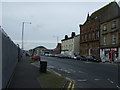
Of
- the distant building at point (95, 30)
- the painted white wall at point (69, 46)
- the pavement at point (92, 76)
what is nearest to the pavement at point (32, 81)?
the pavement at point (92, 76)

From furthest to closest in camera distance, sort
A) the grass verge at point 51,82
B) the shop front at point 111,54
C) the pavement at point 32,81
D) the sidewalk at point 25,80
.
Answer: the shop front at point 111,54 → the grass verge at point 51,82 → the sidewalk at point 25,80 → the pavement at point 32,81

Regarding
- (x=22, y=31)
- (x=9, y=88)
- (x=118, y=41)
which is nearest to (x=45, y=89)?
(x=9, y=88)

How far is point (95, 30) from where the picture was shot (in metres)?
58.8

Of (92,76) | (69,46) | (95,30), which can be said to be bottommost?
(92,76)

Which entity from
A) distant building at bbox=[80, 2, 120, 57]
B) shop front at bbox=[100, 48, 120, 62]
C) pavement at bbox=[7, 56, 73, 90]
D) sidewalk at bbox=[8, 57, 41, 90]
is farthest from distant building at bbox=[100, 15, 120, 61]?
pavement at bbox=[7, 56, 73, 90]

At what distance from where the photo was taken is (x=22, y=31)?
49781 mm

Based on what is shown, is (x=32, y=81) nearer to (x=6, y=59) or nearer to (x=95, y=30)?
(x=6, y=59)

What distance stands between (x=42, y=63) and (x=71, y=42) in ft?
239

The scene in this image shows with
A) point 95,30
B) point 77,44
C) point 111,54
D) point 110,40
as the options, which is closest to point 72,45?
point 77,44

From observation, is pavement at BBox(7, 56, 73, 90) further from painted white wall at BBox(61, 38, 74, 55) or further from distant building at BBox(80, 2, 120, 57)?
painted white wall at BBox(61, 38, 74, 55)

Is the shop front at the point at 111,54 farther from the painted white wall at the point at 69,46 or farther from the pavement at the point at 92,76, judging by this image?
the painted white wall at the point at 69,46

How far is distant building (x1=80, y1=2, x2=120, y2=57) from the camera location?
54581 mm

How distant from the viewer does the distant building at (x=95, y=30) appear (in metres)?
54.6

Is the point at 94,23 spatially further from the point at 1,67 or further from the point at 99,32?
the point at 1,67
